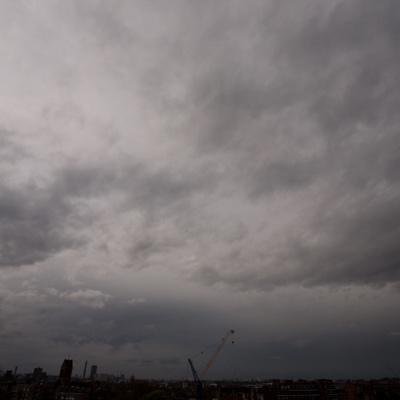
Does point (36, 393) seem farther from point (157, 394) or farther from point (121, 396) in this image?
point (157, 394)

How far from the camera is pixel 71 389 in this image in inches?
7721

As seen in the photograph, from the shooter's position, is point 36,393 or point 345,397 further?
point 36,393

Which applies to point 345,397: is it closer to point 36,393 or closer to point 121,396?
point 121,396

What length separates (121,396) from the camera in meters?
176

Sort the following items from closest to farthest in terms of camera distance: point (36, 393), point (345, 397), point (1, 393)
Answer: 1. point (1, 393)
2. point (345, 397)
3. point (36, 393)

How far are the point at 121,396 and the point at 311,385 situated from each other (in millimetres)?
99997

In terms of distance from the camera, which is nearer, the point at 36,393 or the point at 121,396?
the point at 121,396

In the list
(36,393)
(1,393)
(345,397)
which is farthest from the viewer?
(36,393)

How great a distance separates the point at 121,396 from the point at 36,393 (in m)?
52.7

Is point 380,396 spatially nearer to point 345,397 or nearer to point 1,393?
point 345,397

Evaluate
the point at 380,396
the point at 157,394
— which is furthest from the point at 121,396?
the point at 380,396

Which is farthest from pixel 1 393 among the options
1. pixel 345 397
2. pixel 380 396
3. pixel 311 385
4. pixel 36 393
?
pixel 380 396

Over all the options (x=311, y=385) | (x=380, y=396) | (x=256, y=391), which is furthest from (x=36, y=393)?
(x=380, y=396)

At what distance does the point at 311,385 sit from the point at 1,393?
6042 inches
